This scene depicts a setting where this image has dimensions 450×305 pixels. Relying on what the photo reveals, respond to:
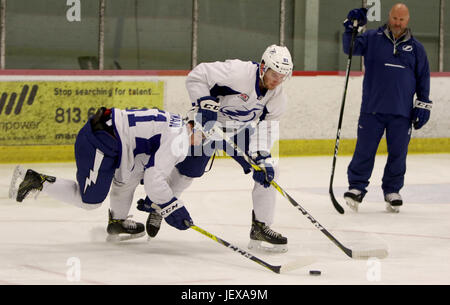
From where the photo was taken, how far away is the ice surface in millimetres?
3559

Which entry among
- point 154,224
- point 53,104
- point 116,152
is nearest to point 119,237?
point 154,224

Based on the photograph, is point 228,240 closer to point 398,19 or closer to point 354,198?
point 354,198

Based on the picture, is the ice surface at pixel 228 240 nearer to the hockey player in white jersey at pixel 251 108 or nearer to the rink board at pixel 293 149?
the hockey player in white jersey at pixel 251 108

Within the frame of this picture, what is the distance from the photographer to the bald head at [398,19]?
5.44 m

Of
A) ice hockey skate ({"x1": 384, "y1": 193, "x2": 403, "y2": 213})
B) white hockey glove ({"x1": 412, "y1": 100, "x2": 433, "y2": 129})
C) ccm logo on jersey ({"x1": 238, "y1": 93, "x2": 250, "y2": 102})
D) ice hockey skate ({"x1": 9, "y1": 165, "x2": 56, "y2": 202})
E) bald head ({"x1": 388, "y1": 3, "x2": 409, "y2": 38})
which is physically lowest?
ice hockey skate ({"x1": 384, "y1": 193, "x2": 403, "y2": 213})

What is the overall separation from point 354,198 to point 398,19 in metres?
1.18

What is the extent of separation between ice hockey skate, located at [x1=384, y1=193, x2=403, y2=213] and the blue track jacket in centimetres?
53

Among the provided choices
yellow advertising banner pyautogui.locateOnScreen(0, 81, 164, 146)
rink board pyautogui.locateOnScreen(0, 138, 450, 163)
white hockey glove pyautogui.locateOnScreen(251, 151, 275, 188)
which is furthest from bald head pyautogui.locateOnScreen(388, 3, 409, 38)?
yellow advertising banner pyautogui.locateOnScreen(0, 81, 164, 146)

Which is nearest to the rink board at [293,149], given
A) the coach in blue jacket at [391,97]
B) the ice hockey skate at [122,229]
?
the coach in blue jacket at [391,97]

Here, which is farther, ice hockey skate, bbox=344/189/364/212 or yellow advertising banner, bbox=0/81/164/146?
yellow advertising banner, bbox=0/81/164/146

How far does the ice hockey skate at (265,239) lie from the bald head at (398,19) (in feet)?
6.14

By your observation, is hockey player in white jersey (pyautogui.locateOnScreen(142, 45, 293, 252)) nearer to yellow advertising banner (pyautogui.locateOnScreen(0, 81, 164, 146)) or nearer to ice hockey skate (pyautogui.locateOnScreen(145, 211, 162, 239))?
ice hockey skate (pyautogui.locateOnScreen(145, 211, 162, 239))

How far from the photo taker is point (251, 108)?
4.25m
